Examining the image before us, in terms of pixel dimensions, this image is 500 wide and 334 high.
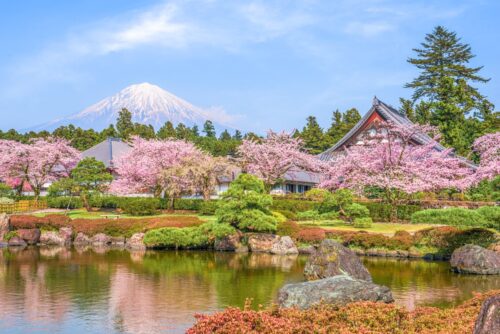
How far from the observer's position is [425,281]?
1925 centimetres

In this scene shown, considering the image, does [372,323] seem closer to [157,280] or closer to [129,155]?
[157,280]

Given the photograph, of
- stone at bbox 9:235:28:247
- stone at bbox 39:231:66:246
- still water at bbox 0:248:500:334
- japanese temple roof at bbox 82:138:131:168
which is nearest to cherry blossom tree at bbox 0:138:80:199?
japanese temple roof at bbox 82:138:131:168

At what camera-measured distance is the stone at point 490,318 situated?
5.83 m

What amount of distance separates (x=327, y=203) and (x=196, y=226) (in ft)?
24.8

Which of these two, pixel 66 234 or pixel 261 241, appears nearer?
pixel 261 241

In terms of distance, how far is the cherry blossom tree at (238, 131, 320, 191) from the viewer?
158ft

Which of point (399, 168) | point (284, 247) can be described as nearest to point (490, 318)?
point (284, 247)

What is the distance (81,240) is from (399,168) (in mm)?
20197

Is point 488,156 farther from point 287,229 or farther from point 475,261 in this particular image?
point 475,261

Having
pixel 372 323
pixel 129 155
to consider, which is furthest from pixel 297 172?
pixel 372 323

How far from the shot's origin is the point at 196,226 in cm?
2914

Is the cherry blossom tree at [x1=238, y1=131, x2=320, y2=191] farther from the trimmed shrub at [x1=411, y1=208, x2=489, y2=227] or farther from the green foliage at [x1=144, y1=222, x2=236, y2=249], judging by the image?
the trimmed shrub at [x1=411, y1=208, x2=489, y2=227]

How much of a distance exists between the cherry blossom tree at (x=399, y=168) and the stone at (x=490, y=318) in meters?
29.0

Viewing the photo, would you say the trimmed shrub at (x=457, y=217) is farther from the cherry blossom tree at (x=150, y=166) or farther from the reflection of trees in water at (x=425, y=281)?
the cherry blossom tree at (x=150, y=166)
